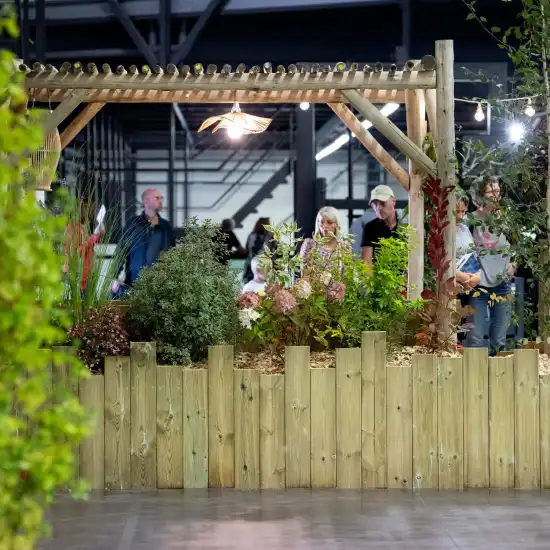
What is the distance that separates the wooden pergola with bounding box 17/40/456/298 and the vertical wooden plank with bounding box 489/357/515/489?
103cm

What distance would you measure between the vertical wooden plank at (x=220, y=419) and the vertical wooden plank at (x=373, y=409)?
63 centimetres

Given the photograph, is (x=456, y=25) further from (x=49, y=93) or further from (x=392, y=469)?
(x=392, y=469)

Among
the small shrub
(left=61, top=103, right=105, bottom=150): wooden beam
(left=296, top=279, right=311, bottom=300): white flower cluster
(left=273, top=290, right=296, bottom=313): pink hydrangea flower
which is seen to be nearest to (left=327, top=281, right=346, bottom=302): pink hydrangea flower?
(left=296, top=279, right=311, bottom=300): white flower cluster

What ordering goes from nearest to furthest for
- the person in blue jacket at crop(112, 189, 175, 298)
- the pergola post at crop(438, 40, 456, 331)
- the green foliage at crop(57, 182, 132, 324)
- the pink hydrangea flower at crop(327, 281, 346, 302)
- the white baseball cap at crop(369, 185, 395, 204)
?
the green foliage at crop(57, 182, 132, 324), the pink hydrangea flower at crop(327, 281, 346, 302), the pergola post at crop(438, 40, 456, 331), the white baseball cap at crop(369, 185, 395, 204), the person in blue jacket at crop(112, 189, 175, 298)

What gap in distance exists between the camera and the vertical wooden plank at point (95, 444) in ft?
16.2

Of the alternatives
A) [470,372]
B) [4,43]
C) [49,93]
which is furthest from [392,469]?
[4,43]

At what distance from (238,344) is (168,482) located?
2.86ft

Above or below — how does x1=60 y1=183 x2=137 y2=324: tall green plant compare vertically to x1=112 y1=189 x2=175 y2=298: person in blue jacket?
below

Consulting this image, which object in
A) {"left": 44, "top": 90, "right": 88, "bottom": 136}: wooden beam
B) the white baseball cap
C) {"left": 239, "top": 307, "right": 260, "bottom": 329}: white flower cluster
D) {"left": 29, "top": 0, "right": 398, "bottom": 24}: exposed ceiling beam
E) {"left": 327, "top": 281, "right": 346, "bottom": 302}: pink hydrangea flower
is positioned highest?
{"left": 29, "top": 0, "right": 398, "bottom": 24}: exposed ceiling beam

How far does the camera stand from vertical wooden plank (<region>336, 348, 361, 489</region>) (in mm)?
4941

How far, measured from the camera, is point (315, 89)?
5992mm

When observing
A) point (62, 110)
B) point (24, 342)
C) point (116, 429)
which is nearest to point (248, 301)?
point (116, 429)

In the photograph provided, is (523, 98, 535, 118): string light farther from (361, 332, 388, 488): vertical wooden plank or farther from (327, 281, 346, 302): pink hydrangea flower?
(361, 332, 388, 488): vertical wooden plank

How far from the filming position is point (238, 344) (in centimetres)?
546
